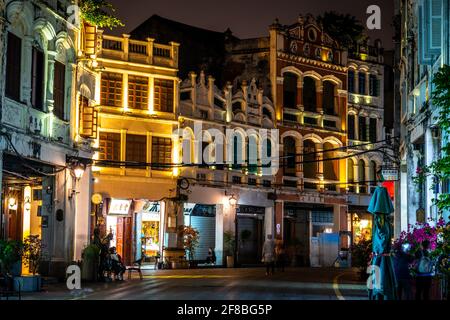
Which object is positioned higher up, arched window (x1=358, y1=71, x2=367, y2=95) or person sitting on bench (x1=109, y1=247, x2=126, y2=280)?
arched window (x1=358, y1=71, x2=367, y2=95)

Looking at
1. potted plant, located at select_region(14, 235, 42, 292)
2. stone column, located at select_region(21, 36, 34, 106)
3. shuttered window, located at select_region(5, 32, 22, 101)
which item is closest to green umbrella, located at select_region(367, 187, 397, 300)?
potted plant, located at select_region(14, 235, 42, 292)

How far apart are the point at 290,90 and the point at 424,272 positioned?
4158 cm

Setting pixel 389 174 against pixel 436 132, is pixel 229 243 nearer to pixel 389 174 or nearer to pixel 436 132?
pixel 389 174

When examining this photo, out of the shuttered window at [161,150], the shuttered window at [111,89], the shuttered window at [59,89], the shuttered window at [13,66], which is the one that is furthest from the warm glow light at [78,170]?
the shuttered window at [161,150]

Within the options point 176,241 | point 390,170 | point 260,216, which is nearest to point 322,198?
point 260,216

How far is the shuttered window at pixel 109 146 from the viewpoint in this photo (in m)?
45.3

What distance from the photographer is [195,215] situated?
5156 centimetres

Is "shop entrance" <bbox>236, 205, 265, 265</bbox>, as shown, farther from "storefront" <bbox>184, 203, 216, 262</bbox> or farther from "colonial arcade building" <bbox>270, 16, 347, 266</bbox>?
"storefront" <bbox>184, 203, 216, 262</bbox>

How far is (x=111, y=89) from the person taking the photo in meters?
46.0

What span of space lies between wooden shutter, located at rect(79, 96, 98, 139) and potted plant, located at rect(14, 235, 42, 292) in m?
5.11

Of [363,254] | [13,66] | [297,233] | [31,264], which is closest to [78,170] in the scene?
[31,264]

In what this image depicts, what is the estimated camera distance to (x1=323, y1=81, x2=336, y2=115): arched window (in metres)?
63.4

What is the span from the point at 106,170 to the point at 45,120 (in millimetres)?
16181

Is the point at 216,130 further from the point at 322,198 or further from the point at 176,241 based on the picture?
the point at 322,198
